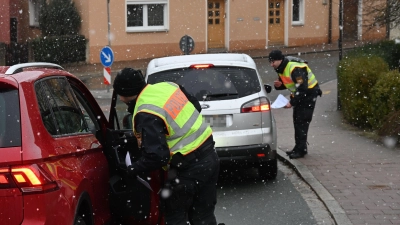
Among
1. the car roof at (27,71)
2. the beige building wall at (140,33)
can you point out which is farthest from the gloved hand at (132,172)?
the beige building wall at (140,33)

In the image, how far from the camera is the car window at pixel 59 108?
491cm

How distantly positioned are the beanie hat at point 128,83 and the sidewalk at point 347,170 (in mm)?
2910

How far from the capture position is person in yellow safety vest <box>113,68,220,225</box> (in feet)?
16.9

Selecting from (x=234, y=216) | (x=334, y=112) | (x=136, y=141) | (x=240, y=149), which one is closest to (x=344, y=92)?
(x=334, y=112)

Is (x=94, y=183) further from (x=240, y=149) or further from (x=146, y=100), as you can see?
(x=240, y=149)

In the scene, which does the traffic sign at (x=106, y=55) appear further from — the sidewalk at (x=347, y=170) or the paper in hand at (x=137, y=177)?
the paper in hand at (x=137, y=177)

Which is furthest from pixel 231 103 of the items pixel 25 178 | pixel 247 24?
pixel 247 24

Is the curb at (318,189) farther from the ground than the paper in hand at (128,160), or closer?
closer

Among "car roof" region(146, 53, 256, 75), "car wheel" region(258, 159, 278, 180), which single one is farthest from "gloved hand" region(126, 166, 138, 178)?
"car wheel" region(258, 159, 278, 180)

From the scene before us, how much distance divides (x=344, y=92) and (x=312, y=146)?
3.02 metres

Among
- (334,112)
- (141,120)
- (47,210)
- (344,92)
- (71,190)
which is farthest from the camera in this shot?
(334,112)

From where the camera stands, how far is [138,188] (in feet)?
18.9

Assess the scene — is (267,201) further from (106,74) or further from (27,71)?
(106,74)

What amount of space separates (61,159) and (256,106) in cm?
449
